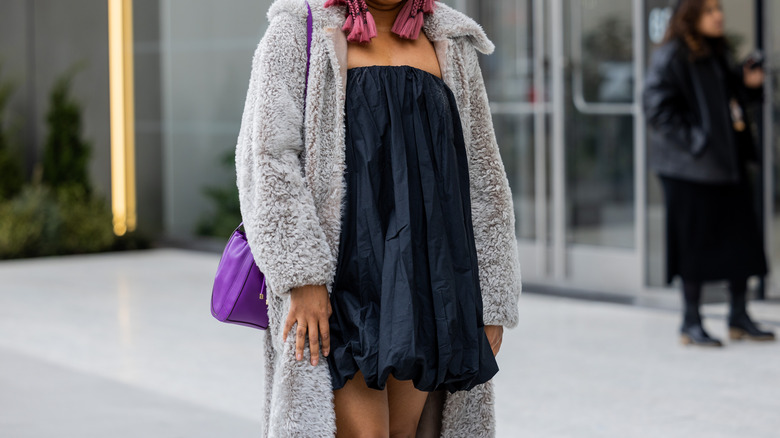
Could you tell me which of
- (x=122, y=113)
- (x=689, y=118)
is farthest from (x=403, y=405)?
(x=122, y=113)

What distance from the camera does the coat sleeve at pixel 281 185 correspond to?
7.58ft

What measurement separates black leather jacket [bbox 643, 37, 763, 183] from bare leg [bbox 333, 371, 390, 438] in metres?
3.75

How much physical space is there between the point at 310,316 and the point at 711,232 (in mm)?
4055

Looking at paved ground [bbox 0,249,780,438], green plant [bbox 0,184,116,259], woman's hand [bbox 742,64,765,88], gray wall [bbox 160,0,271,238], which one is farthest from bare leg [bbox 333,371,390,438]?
green plant [bbox 0,184,116,259]

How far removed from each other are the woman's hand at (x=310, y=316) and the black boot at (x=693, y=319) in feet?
12.9

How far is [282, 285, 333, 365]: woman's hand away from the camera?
2344 mm

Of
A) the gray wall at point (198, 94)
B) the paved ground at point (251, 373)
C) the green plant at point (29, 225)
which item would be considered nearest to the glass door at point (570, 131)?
the paved ground at point (251, 373)

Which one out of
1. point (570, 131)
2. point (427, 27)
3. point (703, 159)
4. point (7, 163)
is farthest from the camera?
point (7, 163)

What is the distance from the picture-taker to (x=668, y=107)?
5809 mm

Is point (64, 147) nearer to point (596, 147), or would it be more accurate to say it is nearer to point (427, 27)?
point (596, 147)

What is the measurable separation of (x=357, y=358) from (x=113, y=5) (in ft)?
33.3

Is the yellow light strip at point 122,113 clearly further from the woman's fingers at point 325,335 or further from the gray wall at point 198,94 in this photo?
the woman's fingers at point 325,335

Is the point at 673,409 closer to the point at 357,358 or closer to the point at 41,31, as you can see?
the point at 357,358

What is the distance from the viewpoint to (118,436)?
4406 mm
